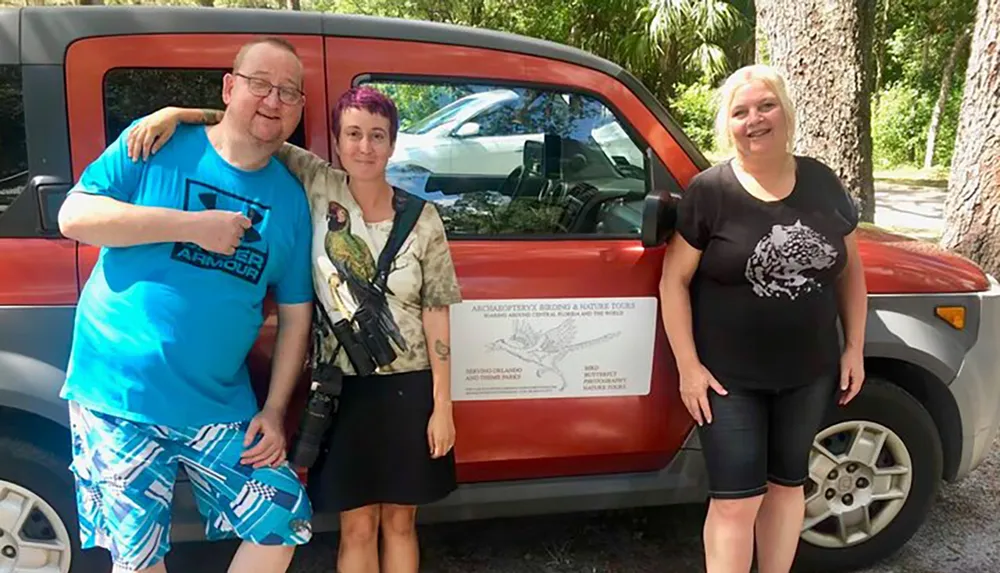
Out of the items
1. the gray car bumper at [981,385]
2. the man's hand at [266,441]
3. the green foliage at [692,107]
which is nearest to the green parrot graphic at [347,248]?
the man's hand at [266,441]

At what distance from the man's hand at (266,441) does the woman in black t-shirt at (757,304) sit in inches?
46.5

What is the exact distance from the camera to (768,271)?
7.75 ft

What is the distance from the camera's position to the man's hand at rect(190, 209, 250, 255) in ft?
6.33

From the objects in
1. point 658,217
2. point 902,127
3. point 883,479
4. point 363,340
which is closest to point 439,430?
point 363,340

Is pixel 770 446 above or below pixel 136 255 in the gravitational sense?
below

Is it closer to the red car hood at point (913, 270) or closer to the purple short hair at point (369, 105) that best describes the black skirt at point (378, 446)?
the purple short hair at point (369, 105)

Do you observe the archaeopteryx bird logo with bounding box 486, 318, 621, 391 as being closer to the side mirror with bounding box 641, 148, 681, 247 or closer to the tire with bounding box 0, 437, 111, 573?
the side mirror with bounding box 641, 148, 681, 247

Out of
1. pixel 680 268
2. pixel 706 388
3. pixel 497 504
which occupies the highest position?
pixel 680 268

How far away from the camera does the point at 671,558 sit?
10.9 feet

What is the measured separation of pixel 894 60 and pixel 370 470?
2279 centimetres

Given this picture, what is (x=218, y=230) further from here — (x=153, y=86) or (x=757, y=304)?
(x=757, y=304)

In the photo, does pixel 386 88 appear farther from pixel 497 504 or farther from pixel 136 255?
pixel 497 504

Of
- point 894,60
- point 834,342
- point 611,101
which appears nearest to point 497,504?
point 834,342

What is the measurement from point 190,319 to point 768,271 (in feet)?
5.11
